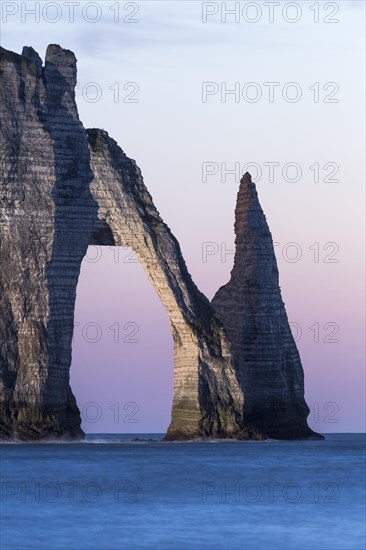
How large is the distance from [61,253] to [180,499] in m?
51.1

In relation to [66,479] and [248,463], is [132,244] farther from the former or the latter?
[66,479]

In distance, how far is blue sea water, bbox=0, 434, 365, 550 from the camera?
67562 millimetres

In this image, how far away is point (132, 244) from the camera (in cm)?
13412

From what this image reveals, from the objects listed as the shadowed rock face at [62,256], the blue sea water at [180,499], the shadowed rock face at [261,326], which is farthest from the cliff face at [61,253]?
the blue sea water at [180,499]

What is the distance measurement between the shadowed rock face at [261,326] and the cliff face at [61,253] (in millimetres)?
7687

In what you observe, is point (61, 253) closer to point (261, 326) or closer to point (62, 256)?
point (62, 256)

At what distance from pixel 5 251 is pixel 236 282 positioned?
2094 cm

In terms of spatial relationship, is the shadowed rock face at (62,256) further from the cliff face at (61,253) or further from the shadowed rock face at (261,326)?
the shadowed rock face at (261,326)

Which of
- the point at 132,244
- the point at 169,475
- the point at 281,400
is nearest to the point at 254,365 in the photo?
the point at 281,400

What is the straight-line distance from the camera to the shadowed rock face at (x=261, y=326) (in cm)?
14250

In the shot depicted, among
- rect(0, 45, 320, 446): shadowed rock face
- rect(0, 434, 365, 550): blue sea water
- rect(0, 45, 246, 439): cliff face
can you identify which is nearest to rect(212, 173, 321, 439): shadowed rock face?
rect(0, 45, 320, 446): shadowed rock face

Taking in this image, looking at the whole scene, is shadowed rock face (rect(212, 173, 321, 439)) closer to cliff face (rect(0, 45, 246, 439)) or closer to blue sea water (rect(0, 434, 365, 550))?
cliff face (rect(0, 45, 246, 439))

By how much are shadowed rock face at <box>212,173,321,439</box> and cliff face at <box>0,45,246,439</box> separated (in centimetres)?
769

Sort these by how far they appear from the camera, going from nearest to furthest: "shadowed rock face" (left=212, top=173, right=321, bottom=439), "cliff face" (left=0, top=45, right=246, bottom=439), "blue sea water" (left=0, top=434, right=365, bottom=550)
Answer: "blue sea water" (left=0, top=434, right=365, bottom=550)
"cliff face" (left=0, top=45, right=246, bottom=439)
"shadowed rock face" (left=212, top=173, right=321, bottom=439)
